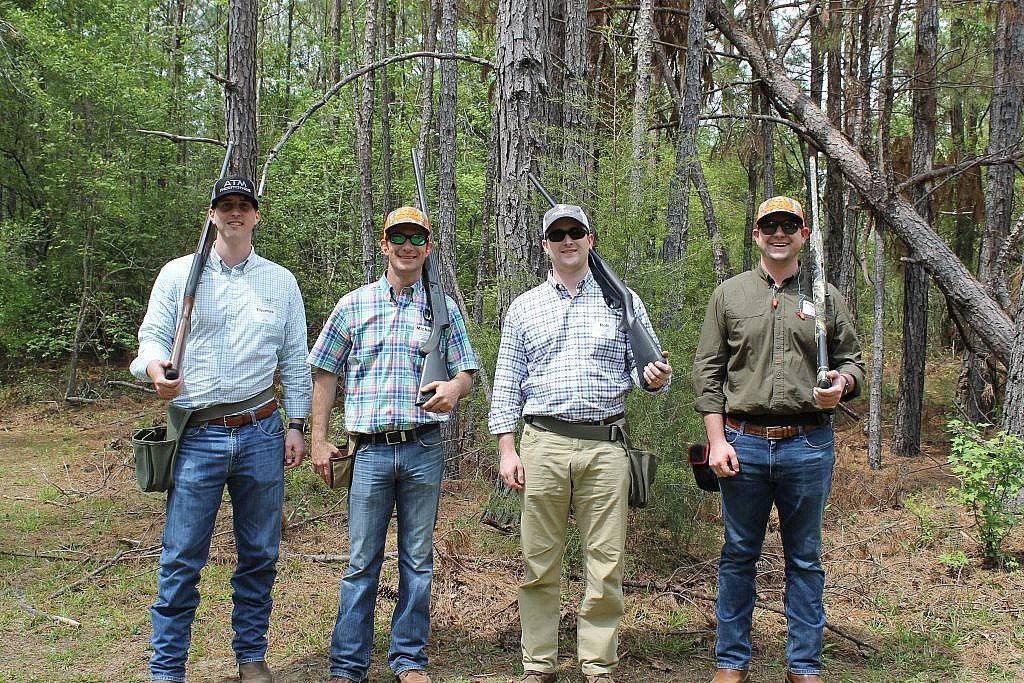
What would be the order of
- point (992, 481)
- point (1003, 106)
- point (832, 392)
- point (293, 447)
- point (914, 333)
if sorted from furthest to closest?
point (914, 333) < point (1003, 106) < point (992, 481) < point (293, 447) < point (832, 392)

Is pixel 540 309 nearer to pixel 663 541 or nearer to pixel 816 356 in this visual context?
Answer: pixel 816 356

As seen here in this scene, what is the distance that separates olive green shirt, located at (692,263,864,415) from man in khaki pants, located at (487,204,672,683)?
287 millimetres

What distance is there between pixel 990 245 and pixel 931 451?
3578 mm

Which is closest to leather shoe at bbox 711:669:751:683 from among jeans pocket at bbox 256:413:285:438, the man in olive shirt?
the man in olive shirt

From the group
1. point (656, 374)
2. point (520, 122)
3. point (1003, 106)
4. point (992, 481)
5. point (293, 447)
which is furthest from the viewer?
point (1003, 106)

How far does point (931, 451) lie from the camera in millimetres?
12547

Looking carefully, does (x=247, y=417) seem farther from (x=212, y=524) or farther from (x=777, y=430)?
(x=777, y=430)

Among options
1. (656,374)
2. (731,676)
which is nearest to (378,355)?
(656,374)

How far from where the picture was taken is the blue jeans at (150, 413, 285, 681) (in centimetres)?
368

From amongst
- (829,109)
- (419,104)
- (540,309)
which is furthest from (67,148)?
(540,309)

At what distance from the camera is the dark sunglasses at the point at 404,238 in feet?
12.7

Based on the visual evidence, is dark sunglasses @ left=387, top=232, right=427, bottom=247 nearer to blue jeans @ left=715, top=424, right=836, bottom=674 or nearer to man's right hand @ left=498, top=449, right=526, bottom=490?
man's right hand @ left=498, top=449, right=526, bottom=490

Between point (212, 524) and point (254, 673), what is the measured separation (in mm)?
771

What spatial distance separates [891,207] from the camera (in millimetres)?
9039
